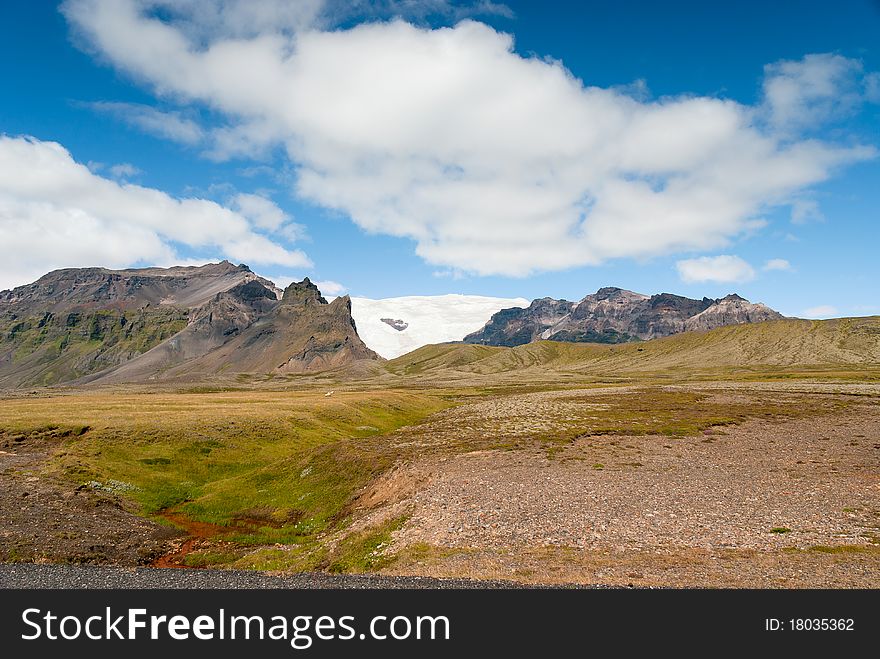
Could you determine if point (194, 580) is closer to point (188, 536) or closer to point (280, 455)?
point (188, 536)

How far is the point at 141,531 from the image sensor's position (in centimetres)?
3769

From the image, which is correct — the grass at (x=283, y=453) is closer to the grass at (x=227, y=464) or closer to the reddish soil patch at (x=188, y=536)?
the grass at (x=227, y=464)

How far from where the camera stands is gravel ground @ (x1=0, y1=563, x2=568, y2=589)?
21750mm

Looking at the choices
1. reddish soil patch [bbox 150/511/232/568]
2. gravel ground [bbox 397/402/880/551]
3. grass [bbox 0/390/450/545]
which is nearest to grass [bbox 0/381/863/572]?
grass [bbox 0/390/450/545]

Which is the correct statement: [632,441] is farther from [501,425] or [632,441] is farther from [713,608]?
[713,608]

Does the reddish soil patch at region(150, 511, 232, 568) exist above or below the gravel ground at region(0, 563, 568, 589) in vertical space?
below

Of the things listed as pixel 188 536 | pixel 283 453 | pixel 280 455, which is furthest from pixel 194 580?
pixel 283 453

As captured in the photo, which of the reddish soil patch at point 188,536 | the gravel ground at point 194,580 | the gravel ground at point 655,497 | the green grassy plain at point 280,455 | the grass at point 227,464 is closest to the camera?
the gravel ground at point 194,580

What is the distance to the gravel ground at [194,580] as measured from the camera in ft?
71.4

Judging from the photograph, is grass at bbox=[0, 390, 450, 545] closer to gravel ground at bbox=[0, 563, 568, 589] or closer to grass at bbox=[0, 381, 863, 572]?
grass at bbox=[0, 381, 863, 572]

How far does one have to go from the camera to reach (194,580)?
23.1m

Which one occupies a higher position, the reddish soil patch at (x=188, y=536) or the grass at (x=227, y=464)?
the grass at (x=227, y=464)

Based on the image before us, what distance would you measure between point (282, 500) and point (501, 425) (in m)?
48.8

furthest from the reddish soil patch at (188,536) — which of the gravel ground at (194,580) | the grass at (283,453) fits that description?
the gravel ground at (194,580)
